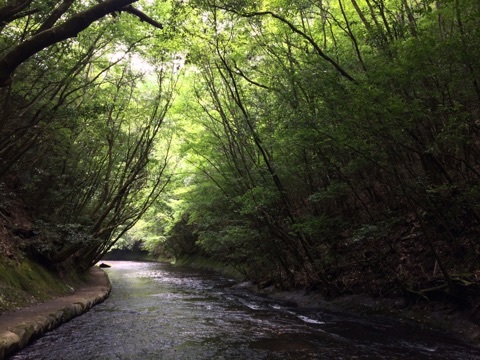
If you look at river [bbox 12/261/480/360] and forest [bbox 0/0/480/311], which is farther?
forest [bbox 0/0/480/311]

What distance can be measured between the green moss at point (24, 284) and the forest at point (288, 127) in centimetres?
48

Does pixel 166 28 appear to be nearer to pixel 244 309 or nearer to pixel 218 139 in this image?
pixel 218 139

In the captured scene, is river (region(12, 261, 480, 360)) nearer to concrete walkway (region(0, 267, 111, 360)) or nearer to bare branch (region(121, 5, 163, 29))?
concrete walkway (region(0, 267, 111, 360))

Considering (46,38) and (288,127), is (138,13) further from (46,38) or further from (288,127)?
(288,127)

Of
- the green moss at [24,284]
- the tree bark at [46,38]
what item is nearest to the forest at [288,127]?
the tree bark at [46,38]

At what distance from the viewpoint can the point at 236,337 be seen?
6.49m

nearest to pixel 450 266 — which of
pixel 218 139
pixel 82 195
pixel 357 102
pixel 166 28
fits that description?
pixel 357 102

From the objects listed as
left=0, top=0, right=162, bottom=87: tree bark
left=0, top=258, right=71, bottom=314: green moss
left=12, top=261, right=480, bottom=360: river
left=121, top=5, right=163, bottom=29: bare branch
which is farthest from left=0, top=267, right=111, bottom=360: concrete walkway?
left=121, top=5, right=163, bottom=29: bare branch

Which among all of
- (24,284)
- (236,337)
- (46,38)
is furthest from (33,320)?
(46,38)

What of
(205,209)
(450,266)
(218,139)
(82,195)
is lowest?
(450,266)

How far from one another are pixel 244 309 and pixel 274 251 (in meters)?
2.85

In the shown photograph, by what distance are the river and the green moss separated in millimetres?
1179

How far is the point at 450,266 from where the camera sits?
6.86 m

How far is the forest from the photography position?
5.84m
